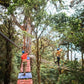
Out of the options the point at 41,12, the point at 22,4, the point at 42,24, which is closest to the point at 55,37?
the point at 42,24

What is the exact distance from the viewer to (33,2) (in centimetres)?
461

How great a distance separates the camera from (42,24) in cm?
519

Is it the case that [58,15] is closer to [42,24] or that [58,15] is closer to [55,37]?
[42,24]

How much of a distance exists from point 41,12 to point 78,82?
362 centimetres

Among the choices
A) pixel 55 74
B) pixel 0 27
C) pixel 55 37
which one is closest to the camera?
pixel 0 27

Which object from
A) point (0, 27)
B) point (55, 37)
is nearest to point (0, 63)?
point (0, 27)

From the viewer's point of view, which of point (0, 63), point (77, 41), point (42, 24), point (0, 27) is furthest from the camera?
point (42, 24)

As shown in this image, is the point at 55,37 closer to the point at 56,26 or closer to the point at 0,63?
the point at 56,26

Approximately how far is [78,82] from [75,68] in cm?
61

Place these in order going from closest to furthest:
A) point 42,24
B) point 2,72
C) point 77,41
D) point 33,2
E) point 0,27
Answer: point 2,72 → point 0,27 → point 77,41 → point 33,2 → point 42,24

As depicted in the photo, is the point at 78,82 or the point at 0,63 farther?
the point at 78,82

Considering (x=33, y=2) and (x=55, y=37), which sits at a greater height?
(x=33, y=2)

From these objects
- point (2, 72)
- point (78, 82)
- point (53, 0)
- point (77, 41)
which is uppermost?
point (53, 0)

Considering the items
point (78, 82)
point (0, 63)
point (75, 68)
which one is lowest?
Answer: point (78, 82)
